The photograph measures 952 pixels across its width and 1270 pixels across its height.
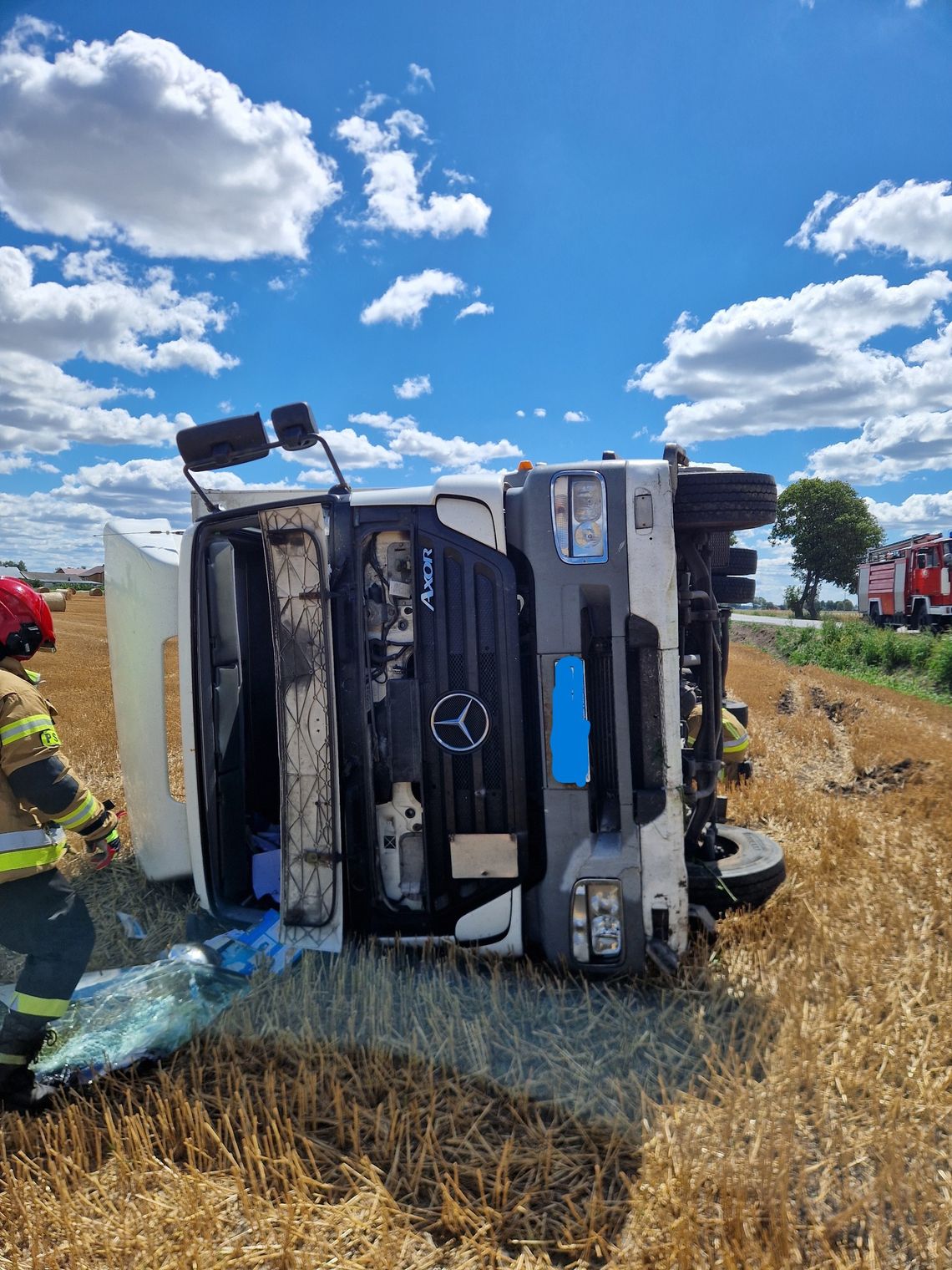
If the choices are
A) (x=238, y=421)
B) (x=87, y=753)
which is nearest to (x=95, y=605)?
(x=87, y=753)

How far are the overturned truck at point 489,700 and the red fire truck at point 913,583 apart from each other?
23.7m

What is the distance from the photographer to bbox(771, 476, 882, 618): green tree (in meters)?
49.7

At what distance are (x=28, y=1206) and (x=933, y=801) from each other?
592cm

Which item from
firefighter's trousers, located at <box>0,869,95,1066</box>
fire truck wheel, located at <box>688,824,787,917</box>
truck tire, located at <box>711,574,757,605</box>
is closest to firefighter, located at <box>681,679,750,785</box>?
truck tire, located at <box>711,574,757,605</box>

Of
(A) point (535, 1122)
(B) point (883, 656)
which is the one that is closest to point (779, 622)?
(B) point (883, 656)

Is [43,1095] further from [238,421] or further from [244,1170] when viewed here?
[238,421]

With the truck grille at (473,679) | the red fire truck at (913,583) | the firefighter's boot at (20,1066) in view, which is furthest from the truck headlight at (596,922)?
the red fire truck at (913,583)

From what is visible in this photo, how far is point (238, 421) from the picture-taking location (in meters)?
4.06

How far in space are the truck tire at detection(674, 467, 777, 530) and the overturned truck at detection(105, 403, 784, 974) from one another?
11mm

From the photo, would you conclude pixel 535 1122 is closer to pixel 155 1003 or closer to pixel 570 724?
pixel 570 724

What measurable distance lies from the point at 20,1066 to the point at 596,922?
216 cm

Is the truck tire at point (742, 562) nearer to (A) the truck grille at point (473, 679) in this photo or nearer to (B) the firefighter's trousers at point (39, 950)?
(A) the truck grille at point (473, 679)

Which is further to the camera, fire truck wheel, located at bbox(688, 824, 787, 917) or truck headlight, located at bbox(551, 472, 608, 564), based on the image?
fire truck wheel, located at bbox(688, 824, 787, 917)

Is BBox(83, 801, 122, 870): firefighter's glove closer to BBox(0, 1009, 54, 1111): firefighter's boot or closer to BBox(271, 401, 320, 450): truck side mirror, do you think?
BBox(0, 1009, 54, 1111): firefighter's boot
